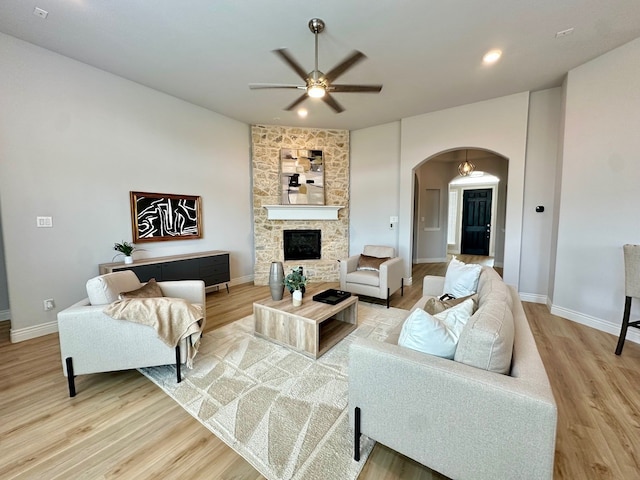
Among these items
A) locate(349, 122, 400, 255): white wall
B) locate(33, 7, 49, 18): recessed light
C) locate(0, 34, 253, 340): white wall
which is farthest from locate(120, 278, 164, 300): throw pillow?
locate(349, 122, 400, 255): white wall

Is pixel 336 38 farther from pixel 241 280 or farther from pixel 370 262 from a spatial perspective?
pixel 241 280

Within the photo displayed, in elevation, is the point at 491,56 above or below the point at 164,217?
above

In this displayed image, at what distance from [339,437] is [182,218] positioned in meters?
3.94

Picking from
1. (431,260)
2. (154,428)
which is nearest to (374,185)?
(431,260)

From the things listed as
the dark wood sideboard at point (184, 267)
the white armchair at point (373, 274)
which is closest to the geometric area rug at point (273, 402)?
the white armchair at point (373, 274)

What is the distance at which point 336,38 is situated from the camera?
273cm

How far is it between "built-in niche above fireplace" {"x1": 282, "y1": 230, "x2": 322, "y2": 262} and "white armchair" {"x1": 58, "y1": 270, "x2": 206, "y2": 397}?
3.48 meters

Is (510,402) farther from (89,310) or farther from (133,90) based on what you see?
(133,90)

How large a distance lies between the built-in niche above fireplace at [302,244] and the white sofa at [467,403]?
4235mm

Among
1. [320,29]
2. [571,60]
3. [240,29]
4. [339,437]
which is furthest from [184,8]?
[571,60]

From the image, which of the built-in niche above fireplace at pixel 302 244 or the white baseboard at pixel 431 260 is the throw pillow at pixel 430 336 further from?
the white baseboard at pixel 431 260

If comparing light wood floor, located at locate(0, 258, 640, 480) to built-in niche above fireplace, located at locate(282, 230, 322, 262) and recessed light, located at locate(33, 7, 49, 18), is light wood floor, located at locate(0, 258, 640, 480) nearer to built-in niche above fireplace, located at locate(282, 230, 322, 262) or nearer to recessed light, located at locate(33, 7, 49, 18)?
recessed light, located at locate(33, 7, 49, 18)

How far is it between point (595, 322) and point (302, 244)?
14.9 ft

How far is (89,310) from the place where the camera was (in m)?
1.93
